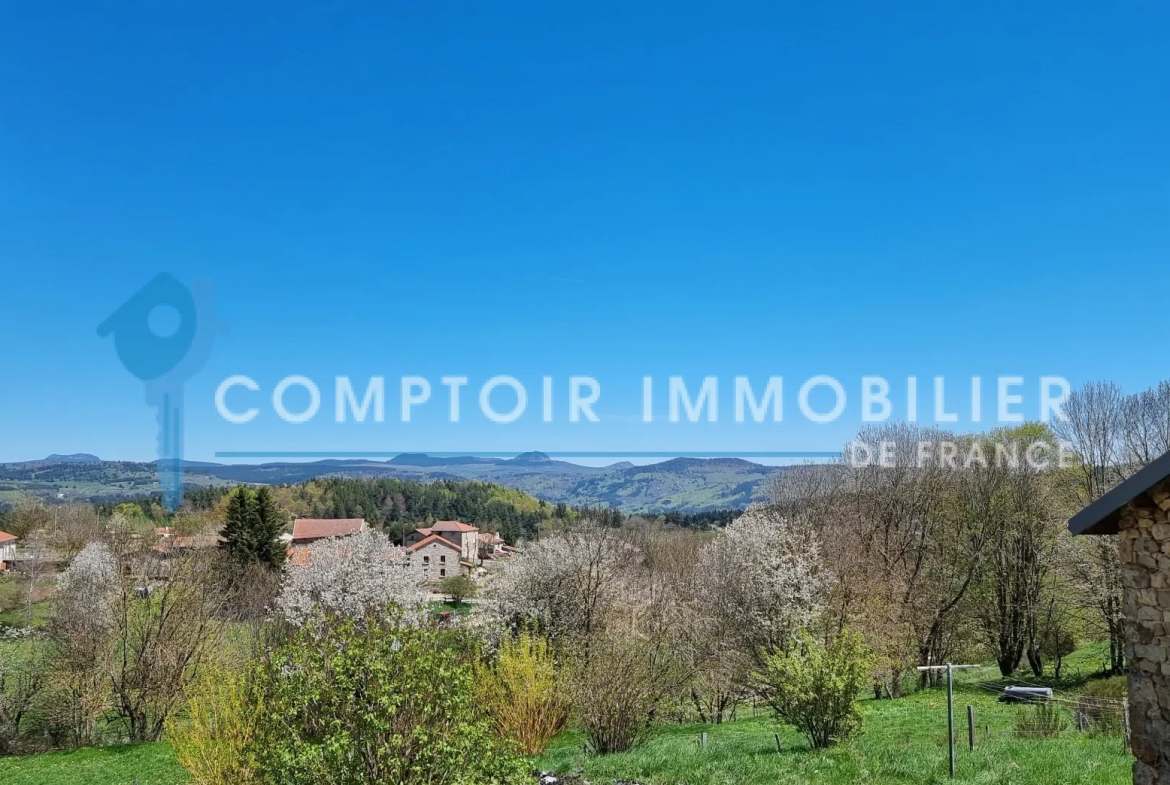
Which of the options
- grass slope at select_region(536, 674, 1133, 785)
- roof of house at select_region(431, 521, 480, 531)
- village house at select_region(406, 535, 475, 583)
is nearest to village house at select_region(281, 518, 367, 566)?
village house at select_region(406, 535, 475, 583)

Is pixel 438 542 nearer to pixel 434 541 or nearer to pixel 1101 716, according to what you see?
pixel 434 541

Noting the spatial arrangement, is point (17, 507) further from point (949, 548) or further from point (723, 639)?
point (949, 548)

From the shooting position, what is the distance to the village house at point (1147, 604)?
18.3ft

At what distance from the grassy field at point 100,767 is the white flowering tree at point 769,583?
55.2 feet

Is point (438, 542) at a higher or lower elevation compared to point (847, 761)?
lower

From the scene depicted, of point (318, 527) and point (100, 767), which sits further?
point (318, 527)

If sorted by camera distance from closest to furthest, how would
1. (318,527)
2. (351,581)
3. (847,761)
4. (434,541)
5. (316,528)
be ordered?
(847,761)
(351,581)
(434,541)
(316,528)
(318,527)

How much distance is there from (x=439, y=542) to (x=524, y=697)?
6839 cm

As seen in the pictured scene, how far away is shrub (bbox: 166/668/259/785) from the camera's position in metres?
10.2

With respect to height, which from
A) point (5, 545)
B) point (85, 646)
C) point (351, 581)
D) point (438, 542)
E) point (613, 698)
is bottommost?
point (438, 542)

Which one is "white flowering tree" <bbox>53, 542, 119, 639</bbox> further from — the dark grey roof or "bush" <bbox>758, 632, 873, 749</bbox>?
the dark grey roof

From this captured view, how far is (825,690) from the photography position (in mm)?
11812

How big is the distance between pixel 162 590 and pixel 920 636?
26331 mm

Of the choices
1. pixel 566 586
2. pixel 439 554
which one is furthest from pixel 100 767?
pixel 439 554
